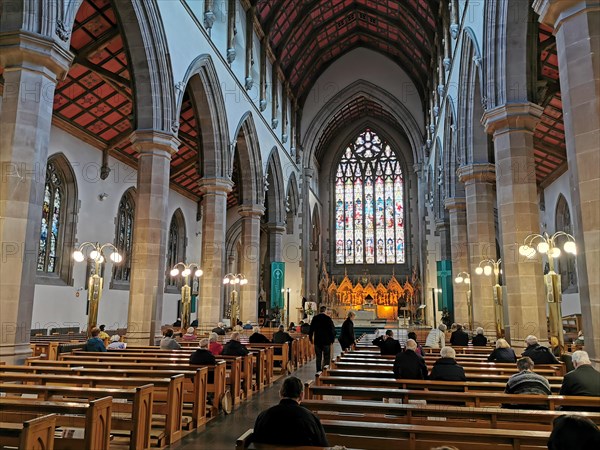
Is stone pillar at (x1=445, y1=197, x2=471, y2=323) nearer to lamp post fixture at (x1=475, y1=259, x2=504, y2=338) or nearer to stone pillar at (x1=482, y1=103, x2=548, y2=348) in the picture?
lamp post fixture at (x1=475, y1=259, x2=504, y2=338)

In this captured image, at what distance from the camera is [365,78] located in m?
25.2

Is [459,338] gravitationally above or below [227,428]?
above

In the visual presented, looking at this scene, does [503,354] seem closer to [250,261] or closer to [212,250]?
[212,250]

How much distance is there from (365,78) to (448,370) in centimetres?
2243

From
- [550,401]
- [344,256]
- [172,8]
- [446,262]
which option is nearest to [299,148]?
[344,256]

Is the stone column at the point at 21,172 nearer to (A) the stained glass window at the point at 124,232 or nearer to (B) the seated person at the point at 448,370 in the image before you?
(B) the seated person at the point at 448,370

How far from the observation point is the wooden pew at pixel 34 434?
104 inches

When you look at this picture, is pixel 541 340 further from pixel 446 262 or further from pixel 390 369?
pixel 446 262

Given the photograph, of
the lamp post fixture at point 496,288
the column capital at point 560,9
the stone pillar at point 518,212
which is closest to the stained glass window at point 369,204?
the lamp post fixture at point 496,288

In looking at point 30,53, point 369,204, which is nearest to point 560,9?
point 30,53

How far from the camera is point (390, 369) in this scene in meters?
6.04

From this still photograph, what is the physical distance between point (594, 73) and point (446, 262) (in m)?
11.3

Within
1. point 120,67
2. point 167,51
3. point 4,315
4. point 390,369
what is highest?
point 120,67

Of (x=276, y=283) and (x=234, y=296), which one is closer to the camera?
(x=234, y=296)
